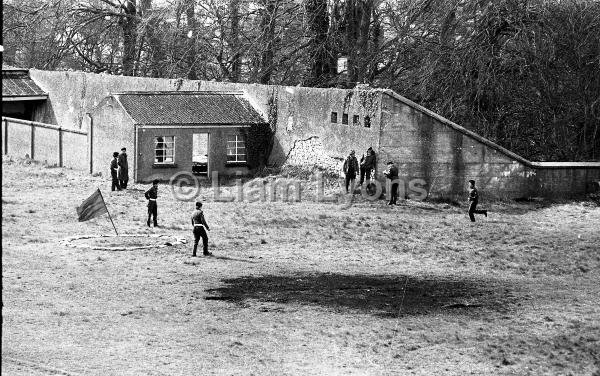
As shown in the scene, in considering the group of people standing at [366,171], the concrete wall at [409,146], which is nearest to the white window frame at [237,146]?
the concrete wall at [409,146]

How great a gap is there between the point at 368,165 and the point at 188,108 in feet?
25.7

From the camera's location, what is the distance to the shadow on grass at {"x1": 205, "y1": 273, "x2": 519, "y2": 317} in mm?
21172

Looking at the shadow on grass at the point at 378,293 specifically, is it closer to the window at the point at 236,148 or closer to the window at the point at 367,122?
the window at the point at 367,122

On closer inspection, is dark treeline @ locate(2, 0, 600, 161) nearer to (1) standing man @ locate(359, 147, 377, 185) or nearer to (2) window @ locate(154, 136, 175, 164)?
(1) standing man @ locate(359, 147, 377, 185)

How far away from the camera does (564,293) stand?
2270cm

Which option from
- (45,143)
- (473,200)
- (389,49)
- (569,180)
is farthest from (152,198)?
(389,49)

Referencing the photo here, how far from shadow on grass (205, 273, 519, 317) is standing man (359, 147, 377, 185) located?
10.4 m

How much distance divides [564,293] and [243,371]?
336 inches

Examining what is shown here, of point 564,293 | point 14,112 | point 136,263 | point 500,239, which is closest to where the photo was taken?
point 564,293

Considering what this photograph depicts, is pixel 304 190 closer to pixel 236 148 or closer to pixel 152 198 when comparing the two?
pixel 236 148

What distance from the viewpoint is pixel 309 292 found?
22.3 metres

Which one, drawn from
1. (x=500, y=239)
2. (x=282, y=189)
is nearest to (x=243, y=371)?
(x=500, y=239)

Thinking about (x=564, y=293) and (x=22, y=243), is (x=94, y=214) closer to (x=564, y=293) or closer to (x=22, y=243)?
(x=22, y=243)

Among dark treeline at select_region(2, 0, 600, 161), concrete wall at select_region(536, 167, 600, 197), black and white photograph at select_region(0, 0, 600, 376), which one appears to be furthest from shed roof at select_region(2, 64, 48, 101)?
concrete wall at select_region(536, 167, 600, 197)
